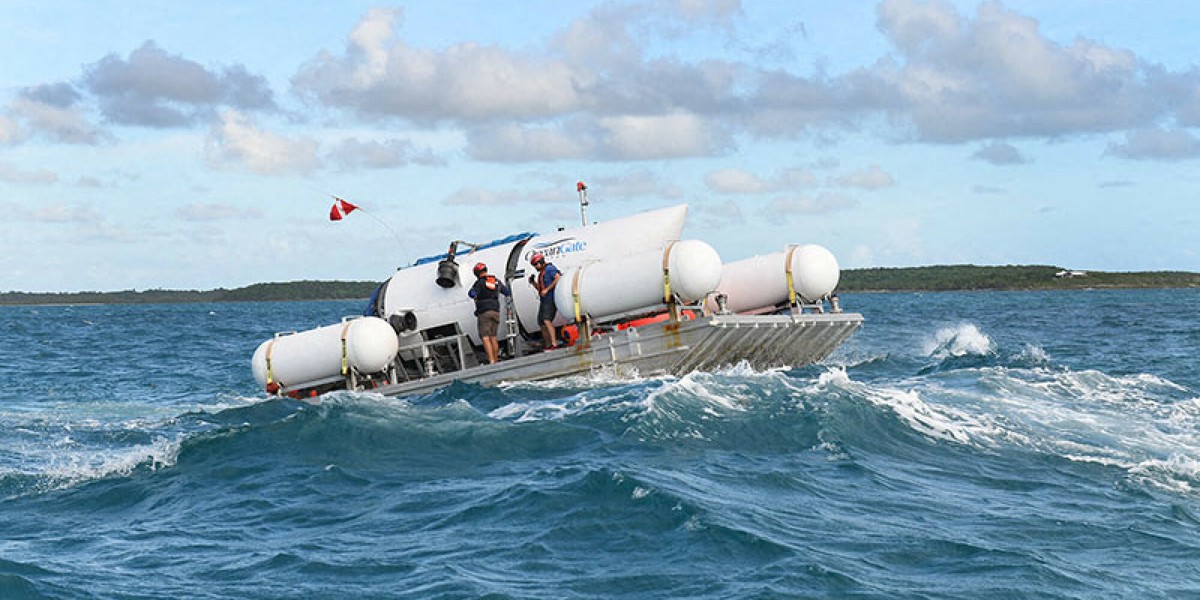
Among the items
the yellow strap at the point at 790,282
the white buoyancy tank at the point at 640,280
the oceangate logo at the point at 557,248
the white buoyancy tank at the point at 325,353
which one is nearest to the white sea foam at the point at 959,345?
the yellow strap at the point at 790,282

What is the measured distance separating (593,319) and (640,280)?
110 centimetres

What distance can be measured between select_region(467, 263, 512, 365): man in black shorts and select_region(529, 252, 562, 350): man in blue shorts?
81cm

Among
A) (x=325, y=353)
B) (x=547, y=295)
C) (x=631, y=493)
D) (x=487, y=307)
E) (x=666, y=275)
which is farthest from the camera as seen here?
(x=325, y=353)

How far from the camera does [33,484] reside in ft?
40.7

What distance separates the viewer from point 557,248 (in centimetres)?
2006

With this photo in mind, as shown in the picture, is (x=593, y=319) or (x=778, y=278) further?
(x=778, y=278)

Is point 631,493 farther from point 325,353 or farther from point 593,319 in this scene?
point 325,353

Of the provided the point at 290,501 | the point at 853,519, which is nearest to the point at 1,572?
the point at 290,501

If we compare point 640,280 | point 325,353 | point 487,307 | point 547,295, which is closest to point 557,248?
point 547,295

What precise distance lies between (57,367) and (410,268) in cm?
1499

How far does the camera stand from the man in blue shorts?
62.3 ft

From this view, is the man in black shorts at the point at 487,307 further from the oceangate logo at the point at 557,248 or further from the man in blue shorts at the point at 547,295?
the oceangate logo at the point at 557,248

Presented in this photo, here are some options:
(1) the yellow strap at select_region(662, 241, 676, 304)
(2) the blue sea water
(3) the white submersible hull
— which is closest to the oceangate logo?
(3) the white submersible hull

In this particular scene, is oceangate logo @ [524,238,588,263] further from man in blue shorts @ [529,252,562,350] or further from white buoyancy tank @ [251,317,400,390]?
white buoyancy tank @ [251,317,400,390]
